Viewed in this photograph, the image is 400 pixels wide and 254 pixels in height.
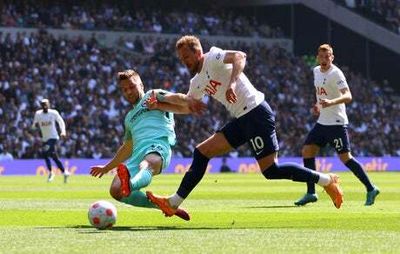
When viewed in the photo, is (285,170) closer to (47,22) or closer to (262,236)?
(262,236)

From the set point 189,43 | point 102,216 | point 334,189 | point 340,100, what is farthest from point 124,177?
point 340,100

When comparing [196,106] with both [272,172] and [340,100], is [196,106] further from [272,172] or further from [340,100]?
[340,100]

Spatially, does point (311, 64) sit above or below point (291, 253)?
below

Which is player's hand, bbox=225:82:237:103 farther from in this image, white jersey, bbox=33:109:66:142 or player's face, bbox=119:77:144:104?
white jersey, bbox=33:109:66:142

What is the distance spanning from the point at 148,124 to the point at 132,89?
0.47 m

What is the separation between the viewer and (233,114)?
41.6 ft

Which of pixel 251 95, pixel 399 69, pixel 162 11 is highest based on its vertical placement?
pixel 251 95

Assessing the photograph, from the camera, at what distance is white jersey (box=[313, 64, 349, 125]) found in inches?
679

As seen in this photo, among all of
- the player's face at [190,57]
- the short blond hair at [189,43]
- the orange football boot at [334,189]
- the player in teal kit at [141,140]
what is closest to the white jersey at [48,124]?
the player in teal kit at [141,140]

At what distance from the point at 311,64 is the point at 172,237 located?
149ft

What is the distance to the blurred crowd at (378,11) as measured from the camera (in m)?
56.8

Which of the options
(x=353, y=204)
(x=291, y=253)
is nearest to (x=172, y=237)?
(x=291, y=253)

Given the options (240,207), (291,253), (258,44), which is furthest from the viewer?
(258,44)

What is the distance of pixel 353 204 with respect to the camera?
17.3 meters
